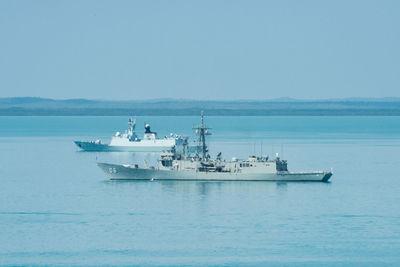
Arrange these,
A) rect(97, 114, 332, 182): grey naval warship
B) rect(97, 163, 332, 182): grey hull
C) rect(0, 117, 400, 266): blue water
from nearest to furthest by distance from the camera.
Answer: rect(0, 117, 400, 266): blue water
rect(97, 114, 332, 182): grey naval warship
rect(97, 163, 332, 182): grey hull

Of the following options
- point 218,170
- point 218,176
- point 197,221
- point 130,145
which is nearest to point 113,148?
point 130,145

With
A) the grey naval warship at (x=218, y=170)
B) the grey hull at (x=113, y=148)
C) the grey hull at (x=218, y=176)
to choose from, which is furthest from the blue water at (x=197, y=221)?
the grey hull at (x=113, y=148)

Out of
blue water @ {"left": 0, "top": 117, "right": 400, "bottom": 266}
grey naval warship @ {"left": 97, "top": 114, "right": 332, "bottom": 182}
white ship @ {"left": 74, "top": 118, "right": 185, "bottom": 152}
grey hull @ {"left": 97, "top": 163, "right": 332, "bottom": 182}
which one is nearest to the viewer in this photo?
blue water @ {"left": 0, "top": 117, "right": 400, "bottom": 266}

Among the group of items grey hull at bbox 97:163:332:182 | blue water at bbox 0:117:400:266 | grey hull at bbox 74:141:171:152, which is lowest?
blue water at bbox 0:117:400:266

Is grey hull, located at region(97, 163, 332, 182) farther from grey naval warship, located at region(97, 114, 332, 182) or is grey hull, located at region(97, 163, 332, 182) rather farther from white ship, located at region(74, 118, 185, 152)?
white ship, located at region(74, 118, 185, 152)

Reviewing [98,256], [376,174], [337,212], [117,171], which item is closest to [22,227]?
[98,256]

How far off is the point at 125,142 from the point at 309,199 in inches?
2481

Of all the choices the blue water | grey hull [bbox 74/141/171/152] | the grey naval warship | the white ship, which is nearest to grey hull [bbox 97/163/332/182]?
the grey naval warship

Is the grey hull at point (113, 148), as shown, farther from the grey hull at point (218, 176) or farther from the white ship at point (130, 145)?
the grey hull at point (218, 176)

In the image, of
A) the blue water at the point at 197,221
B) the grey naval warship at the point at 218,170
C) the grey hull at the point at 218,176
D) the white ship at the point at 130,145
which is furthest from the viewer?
the white ship at the point at 130,145

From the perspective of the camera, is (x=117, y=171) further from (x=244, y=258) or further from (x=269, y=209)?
(x=244, y=258)

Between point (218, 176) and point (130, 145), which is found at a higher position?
point (130, 145)

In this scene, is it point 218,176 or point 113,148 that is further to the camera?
point 113,148

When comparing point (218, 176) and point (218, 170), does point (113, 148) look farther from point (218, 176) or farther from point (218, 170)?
point (218, 176)
